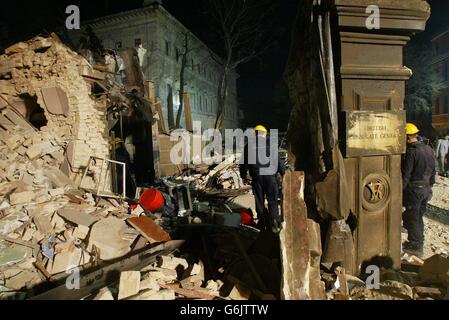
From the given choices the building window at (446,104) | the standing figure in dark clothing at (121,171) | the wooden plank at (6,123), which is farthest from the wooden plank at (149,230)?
the building window at (446,104)

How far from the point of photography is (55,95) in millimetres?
7504

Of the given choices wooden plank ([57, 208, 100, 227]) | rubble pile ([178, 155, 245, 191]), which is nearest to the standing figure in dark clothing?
rubble pile ([178, 155, 245, 191])

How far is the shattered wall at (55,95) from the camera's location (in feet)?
24.2

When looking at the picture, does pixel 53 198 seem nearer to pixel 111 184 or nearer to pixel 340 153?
pixel 111 184

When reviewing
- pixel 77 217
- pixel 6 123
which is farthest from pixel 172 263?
pixel 6 123

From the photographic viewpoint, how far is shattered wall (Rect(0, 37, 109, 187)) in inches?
290

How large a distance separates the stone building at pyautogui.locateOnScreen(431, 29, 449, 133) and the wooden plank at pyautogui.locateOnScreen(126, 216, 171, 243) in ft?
104

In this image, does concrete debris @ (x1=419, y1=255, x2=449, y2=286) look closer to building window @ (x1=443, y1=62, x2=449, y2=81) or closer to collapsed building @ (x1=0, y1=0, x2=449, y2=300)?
collapsed building @ (x1=0, y1=0, x2=449, y2=300)

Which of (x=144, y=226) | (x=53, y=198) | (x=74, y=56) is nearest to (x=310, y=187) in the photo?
(x=144, y=226)

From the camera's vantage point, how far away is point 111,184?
8328 millimetres

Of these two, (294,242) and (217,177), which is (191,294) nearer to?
(294,242)

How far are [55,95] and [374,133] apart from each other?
7.57 metres

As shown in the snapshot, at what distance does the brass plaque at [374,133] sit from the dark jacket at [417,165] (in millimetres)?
1500

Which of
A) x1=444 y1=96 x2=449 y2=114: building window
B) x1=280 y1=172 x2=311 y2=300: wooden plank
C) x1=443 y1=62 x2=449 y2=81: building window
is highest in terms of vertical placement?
x1=443 y1=62 x2=449 y2=81: building window
